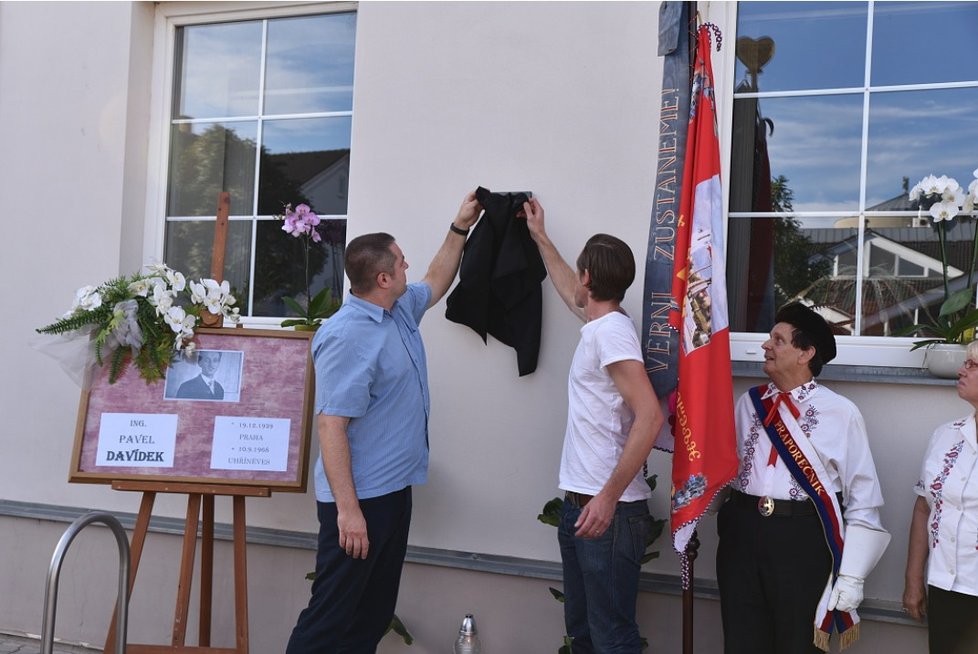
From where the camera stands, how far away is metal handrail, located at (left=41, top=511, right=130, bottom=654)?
7.11 ft

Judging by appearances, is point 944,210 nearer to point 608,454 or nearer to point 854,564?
point 854,564

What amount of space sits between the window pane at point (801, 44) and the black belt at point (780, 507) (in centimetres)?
162

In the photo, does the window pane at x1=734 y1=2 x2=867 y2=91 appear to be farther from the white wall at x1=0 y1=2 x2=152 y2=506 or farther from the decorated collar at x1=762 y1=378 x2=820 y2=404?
the white wall at x1=0 y1=2 x2=152 y2=506

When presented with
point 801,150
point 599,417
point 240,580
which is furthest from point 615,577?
point 801,150

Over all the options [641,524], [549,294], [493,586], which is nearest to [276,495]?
[493,586]

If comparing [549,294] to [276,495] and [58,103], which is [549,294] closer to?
[276,495]

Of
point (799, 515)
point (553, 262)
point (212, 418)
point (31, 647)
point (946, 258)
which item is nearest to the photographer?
point (799, 515)

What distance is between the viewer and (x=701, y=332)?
286 centimetres

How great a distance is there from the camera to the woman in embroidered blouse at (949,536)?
8.70ft

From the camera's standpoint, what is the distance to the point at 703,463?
2.79m

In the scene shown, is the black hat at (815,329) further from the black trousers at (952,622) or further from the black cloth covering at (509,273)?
the black cloth covering at (509,273)

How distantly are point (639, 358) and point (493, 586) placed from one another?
4.41ft

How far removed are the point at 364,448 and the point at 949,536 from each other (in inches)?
72.5

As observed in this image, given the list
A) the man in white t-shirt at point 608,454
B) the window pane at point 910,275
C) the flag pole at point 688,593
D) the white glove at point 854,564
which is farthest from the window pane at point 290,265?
the white glove at point 854,564
